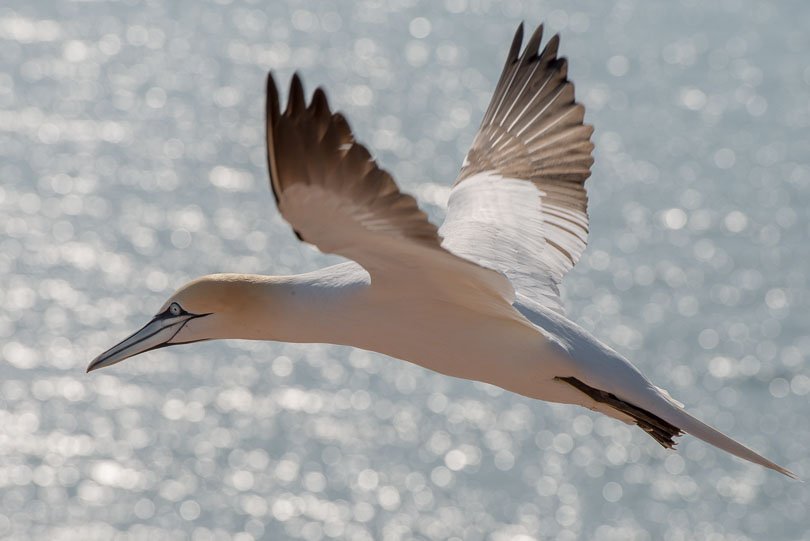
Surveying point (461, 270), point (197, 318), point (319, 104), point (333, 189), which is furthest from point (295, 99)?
point (197, 318)

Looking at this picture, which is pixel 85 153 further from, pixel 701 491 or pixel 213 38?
pixel 701 491

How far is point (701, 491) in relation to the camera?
3209 centimetres

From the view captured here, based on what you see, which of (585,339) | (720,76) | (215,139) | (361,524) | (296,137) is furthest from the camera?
(720,76)

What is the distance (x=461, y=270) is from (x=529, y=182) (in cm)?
227

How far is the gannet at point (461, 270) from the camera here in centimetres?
586

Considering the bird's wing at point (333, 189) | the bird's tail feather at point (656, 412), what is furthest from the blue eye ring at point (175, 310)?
the bird's tail feather at point (656, 412)

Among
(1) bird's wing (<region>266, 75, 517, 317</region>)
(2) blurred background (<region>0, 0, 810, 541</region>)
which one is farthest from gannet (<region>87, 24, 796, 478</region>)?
(2) blurred background (<region>0, 0, 810, 541</region>)

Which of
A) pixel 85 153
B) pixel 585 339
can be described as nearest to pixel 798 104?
pixel 85 153

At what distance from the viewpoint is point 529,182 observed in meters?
8.73

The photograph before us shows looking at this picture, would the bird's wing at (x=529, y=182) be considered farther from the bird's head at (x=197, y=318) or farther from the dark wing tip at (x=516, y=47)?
the bird's head at (x=197, y=318)

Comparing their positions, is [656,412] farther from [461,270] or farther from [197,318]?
[197,318]

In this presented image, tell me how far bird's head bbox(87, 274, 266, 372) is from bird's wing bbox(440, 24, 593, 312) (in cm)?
120

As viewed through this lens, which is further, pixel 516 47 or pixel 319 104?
pixel 516 47

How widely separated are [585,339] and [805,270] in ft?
95.4
